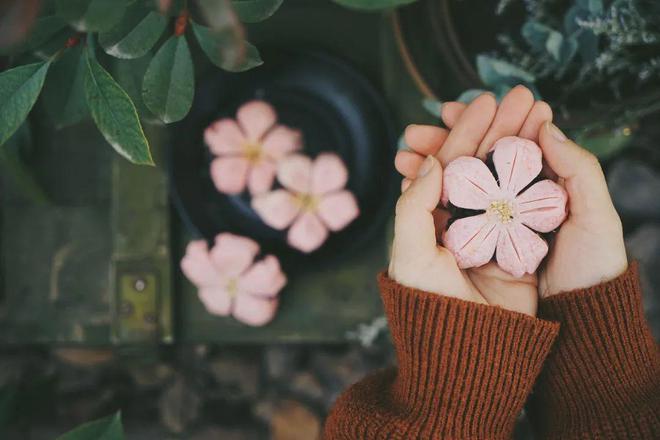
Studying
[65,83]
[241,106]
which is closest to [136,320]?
[241,106]

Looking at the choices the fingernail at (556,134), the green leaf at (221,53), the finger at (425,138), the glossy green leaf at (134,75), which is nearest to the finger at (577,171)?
the fingernail at (556,134)

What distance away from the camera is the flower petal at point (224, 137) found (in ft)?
3.47

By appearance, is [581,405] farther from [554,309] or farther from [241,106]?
[241,106]

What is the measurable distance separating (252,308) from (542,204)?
0.57 m

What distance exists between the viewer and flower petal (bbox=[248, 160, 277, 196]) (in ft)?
3.51

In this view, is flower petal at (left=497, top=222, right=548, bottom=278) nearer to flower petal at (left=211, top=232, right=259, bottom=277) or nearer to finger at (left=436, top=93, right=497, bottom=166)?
finger at (left=436, top=93, right=497, bottom=166)

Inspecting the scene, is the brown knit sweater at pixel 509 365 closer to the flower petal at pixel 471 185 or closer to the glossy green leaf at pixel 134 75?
the flower petal at pixel 471 185

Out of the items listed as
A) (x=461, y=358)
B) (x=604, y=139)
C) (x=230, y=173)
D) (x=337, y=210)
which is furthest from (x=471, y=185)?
(x=230, y=173)

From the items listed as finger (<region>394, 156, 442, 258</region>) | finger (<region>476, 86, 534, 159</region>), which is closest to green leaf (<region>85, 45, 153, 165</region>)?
finger (<region>394, 156, 442, 258</region>)

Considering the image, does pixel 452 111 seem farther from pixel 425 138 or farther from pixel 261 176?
pixel 261 176

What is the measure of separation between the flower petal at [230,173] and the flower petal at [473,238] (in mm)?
492

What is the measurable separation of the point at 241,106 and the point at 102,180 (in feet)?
1.04

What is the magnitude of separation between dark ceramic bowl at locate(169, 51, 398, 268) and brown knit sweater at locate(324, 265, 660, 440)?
1.27 feet

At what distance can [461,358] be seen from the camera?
67 cm
